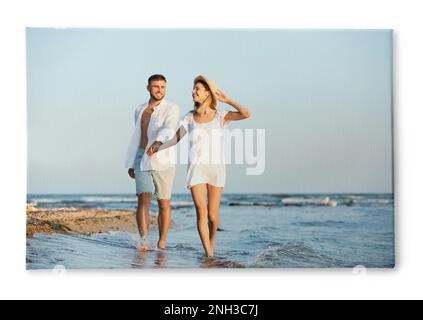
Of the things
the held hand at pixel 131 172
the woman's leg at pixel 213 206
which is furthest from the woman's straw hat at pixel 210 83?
the held hand at pixel 131 172

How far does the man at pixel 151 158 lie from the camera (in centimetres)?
622

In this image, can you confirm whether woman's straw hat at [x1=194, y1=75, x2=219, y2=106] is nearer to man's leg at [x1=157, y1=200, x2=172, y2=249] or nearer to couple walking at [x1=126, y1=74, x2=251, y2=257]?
couple walking at [x1=126, y1=74, x2=251, y2=257]

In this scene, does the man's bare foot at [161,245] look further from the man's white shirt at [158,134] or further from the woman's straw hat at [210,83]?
the woman's straw hat at [210,83]

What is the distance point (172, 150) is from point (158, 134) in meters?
0.16

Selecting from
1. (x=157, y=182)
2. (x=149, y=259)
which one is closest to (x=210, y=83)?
(x=157, y=182)

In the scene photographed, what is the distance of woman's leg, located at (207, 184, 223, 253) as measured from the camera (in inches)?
245

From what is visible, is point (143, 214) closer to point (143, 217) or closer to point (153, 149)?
point (143, 217)

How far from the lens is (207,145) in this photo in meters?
6.23

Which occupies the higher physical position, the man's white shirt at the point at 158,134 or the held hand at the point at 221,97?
the held hand at the point at 221,97

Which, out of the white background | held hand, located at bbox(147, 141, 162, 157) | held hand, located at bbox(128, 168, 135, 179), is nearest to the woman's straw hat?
the white background
